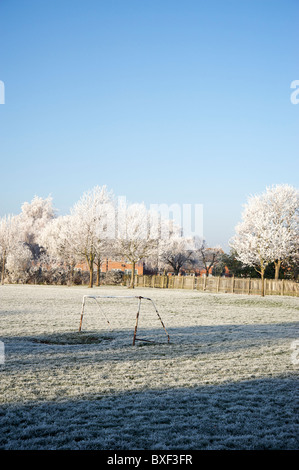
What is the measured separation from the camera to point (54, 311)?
19750 millimetres

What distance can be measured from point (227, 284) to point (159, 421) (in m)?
36.1

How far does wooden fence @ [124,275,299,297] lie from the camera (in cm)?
3694

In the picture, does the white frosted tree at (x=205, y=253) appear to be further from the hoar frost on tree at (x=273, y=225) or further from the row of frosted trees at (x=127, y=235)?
the hoar frost on tree at (x=273, y=225)

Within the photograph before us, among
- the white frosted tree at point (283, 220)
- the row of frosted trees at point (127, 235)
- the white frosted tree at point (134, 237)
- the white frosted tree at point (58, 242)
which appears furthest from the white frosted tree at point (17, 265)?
the white frosted tree at point (283, 220)

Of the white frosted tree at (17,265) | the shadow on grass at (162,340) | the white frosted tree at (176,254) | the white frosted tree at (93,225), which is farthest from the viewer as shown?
the white frosted tree at (176,254)

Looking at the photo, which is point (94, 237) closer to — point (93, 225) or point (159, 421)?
point (93, 225)

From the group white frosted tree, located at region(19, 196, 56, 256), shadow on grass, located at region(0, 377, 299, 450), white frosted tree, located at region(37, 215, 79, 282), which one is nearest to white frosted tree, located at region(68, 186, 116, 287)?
white frosted tree, located at region(37, 215, 79, 282)

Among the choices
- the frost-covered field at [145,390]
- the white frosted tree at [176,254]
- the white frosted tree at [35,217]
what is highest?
the white frosted tree at [35,217]

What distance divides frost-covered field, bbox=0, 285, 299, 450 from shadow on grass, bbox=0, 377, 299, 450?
0.01m

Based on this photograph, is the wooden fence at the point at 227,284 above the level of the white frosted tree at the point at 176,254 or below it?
below

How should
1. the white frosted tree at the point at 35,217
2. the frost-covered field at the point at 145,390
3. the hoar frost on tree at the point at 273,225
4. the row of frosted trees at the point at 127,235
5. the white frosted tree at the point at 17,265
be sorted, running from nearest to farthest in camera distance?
the frost-covered field at the point at 145,390, the hoar frost on tree at the point at 273,225, the row of frosted trees at the point at 127,235, the white frosted tree at the point at 17,265, the white frosted tree at the point at 35,217

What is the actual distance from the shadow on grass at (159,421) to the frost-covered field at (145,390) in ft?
0.04

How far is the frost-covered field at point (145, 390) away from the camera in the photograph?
4.83 m
